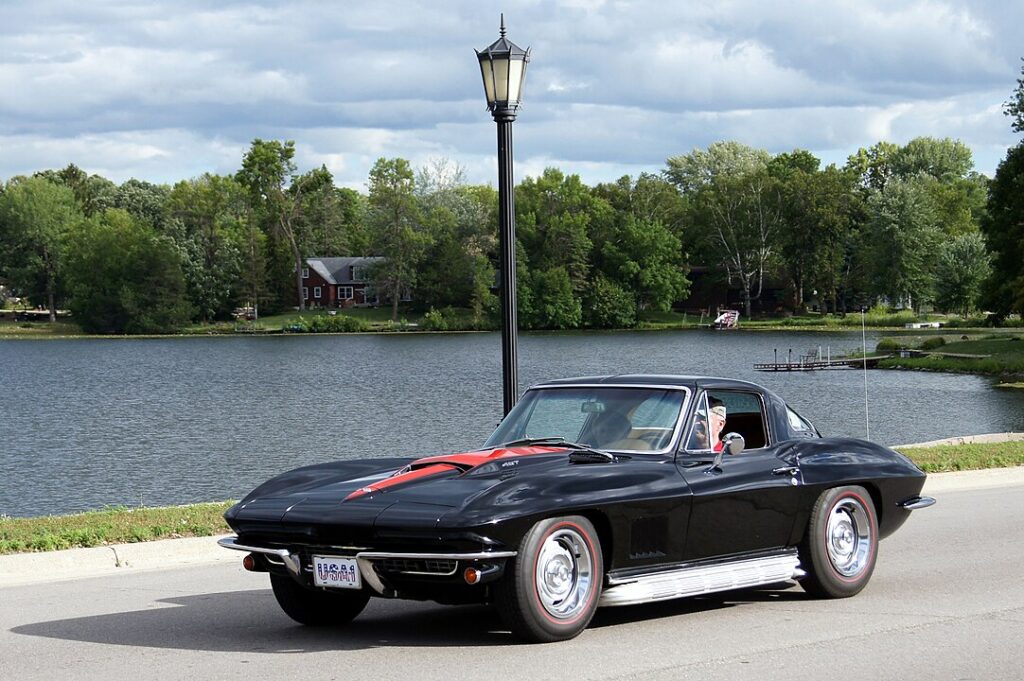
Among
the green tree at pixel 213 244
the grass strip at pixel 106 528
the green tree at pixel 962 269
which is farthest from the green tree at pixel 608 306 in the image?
the grass strip at pixel 106 528

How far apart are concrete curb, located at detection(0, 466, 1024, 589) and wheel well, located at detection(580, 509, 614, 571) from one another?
4629mm

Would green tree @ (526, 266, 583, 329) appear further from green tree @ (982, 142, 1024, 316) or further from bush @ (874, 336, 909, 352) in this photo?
green tree @ (982, 142, 1024, 316)

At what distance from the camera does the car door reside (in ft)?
28.8

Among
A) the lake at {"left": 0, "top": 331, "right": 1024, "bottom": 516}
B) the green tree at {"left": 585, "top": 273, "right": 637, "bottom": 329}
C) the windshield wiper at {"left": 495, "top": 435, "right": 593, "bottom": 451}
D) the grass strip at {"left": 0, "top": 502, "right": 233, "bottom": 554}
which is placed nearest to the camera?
the windshield wiper at {"left": 495, "top": 435, "right": 593, "bottom": 451}

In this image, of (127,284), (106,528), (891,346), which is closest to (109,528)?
(106,528)

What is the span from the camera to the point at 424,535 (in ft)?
24.8

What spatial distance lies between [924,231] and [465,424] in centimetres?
9137

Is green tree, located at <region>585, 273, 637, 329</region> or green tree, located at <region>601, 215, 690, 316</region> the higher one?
A: green tree, located at <region>601, 215, 690, 316</region>

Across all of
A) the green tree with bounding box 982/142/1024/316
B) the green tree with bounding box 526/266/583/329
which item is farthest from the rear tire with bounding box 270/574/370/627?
the green tree with bounding box 526/266/583/329

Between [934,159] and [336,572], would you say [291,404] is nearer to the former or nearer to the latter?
[336,572]

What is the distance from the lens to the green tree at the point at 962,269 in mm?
117188

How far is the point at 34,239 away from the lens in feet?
456

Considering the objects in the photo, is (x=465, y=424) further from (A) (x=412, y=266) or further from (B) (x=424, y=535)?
(A) (x=412, y=266)

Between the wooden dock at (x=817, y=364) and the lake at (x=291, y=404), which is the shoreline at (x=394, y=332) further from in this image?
the wooden dock at (x=817, y=364)
